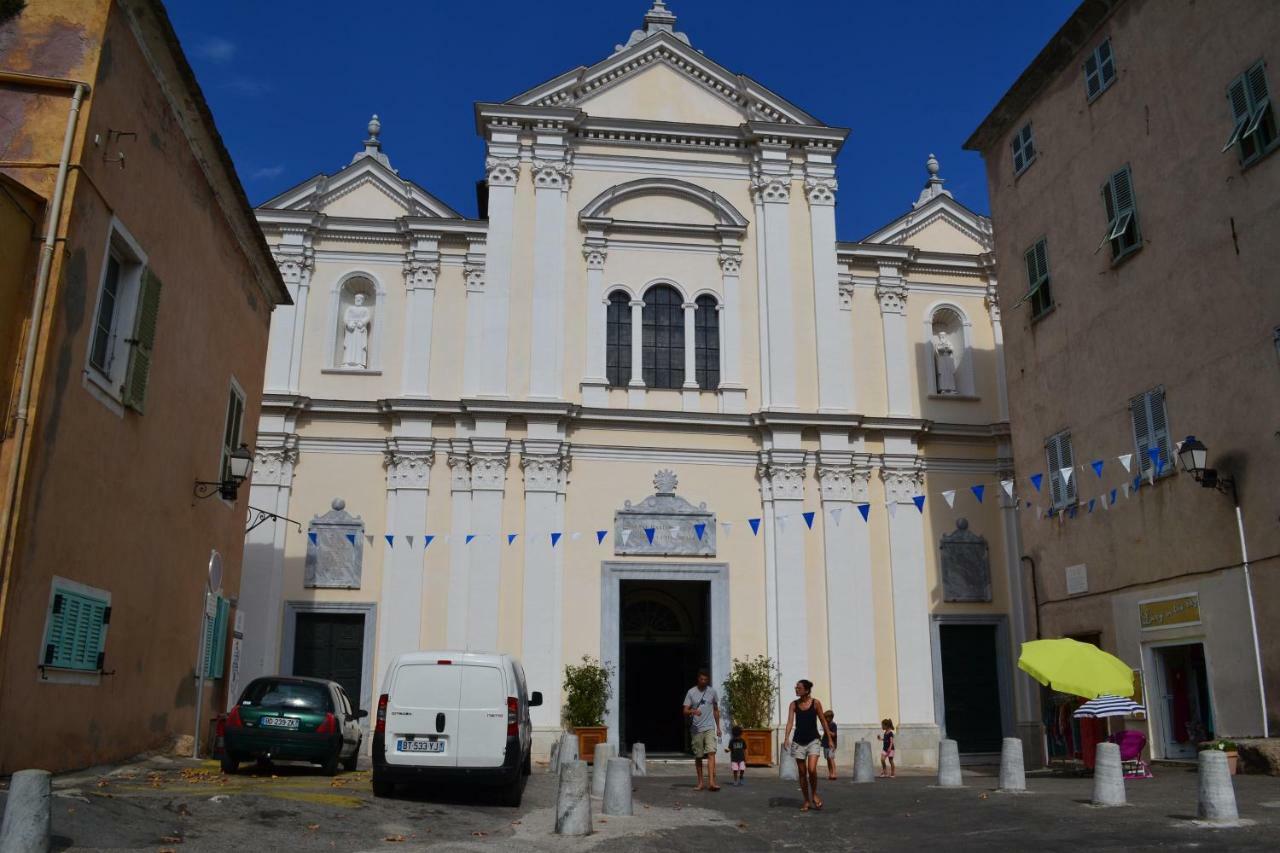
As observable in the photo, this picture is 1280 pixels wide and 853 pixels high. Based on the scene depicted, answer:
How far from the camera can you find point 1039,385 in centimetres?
1997

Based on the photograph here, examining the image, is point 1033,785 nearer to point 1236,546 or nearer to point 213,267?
point 1236,546

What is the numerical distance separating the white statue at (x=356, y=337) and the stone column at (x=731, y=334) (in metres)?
7.79

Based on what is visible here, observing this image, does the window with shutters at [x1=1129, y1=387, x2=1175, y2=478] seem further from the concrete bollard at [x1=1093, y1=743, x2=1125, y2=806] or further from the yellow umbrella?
the concrete bollard at [x1=1093, y1=743, x2=1125, y2=806]

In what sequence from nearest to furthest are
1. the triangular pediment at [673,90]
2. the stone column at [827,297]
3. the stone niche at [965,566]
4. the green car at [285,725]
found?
the green car at [285,725] → the stone niche at [965,566] → the stone column at [827,297] → the triangular pediment at [673,90]

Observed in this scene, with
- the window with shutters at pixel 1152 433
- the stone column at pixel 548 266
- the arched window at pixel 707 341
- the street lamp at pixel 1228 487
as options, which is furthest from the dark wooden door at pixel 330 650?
the street lamp at pixel 1228 487

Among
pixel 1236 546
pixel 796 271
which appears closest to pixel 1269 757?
pixel 1236 546

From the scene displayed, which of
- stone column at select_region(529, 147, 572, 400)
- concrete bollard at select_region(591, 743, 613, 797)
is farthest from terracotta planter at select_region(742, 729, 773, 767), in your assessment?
stone column at select_region(529, 147, 572, 400)

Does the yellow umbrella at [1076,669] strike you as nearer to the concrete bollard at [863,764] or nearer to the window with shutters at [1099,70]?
the concrete bollard at [863,764]

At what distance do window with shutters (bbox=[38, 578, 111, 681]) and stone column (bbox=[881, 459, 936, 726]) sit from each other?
16.2 metres

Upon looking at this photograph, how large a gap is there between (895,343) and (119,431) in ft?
59.0

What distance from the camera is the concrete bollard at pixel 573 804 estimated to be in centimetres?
1020

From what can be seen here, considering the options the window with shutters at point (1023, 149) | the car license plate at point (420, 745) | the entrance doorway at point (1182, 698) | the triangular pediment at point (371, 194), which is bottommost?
the car license plate at point (420, 745)

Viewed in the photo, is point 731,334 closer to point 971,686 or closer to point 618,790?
point 971,686

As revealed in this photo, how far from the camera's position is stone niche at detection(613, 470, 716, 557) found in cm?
2328
